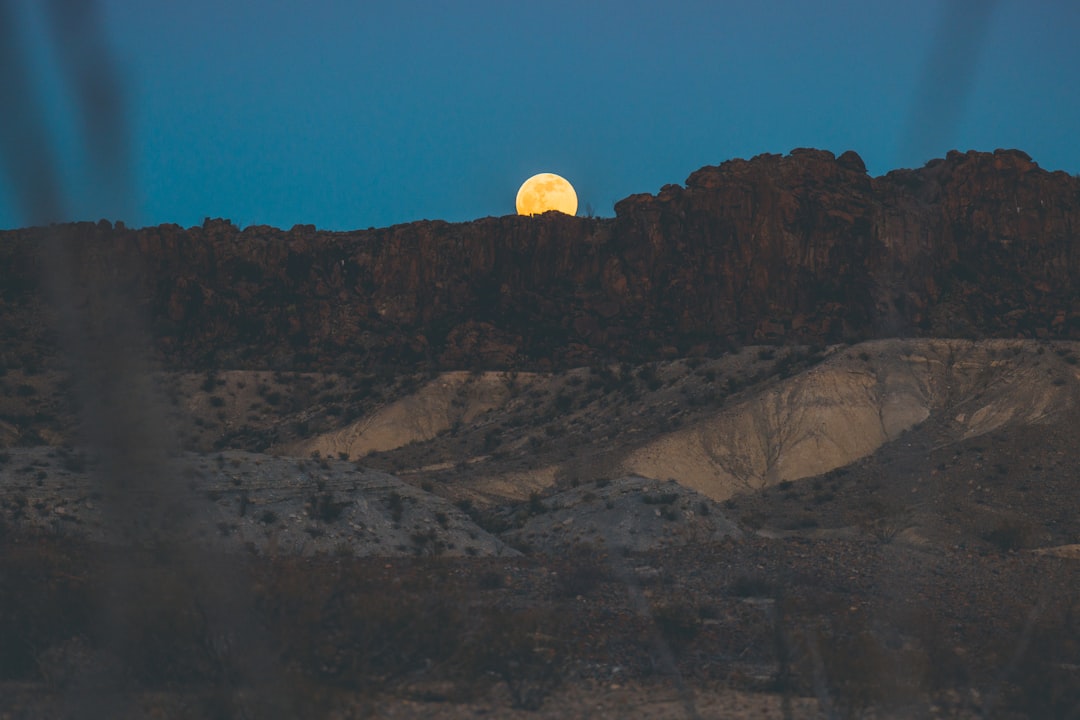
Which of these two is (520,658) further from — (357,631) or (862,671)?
(862,671)

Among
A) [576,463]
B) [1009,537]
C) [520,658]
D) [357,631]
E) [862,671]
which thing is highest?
[576,463]

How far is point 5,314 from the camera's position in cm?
7975

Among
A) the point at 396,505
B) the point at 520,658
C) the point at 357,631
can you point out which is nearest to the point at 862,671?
the point at 520,658

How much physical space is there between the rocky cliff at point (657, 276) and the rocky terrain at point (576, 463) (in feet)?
0.76

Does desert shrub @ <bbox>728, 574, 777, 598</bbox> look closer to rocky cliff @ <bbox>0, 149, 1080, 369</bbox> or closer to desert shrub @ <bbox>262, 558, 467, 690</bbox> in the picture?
desert shrub @ <bbox>262, 558, 467, 690</bbox>

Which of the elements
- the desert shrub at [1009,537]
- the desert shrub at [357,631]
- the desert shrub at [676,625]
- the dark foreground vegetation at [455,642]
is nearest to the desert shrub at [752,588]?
the dark foreground vegetation at [455,642]

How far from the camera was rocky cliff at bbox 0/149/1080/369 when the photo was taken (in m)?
71.2

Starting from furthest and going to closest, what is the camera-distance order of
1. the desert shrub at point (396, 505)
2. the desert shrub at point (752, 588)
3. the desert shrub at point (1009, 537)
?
1. the desert shrub at point (1009, 537)
2. the desert shrub at point (396, 505)
3. the desert shrub at point (752, 588)

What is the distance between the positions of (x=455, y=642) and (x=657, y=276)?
6411 centimetres

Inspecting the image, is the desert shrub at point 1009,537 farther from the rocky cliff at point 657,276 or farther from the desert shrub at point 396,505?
the rocky cliff at point 657,276

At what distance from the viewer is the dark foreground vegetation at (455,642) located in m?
12.8

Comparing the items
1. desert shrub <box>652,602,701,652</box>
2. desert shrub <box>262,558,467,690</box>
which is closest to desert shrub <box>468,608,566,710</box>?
desert shrub <box>262,558,467,690</box>

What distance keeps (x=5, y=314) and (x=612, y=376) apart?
146ft

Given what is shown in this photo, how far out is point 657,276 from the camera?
76375 mm
